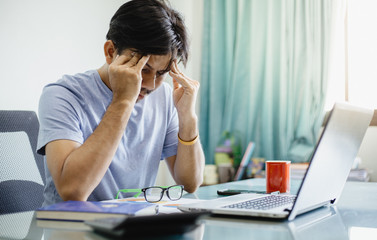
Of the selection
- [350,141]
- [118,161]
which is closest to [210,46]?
[118,161]

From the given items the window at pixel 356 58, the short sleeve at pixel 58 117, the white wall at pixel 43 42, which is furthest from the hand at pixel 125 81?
the window at pixel 356 58

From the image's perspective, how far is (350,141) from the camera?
90 centimetres

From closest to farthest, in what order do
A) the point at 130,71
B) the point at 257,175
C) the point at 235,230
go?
1. the point at 235,230
2. the point at 130,71
3. the point at 257,175

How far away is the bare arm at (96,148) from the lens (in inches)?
40.3

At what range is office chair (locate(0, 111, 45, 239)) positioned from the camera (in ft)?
4.12

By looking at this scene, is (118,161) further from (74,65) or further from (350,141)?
(74,65)

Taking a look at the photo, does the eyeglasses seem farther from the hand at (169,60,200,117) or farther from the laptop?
the hand at (169,60,200,117)

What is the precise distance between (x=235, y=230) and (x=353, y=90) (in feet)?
7.17

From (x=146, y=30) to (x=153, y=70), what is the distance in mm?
120

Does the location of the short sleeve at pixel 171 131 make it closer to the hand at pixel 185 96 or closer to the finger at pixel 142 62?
the hand at pixel 185 96

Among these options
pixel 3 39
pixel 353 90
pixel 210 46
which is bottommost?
pixel 353 90

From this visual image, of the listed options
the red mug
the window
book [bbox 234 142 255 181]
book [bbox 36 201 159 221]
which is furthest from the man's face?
the window

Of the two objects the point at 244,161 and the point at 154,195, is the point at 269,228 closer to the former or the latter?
the point at 154,195

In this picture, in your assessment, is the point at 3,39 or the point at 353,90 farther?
the point at 353,90
